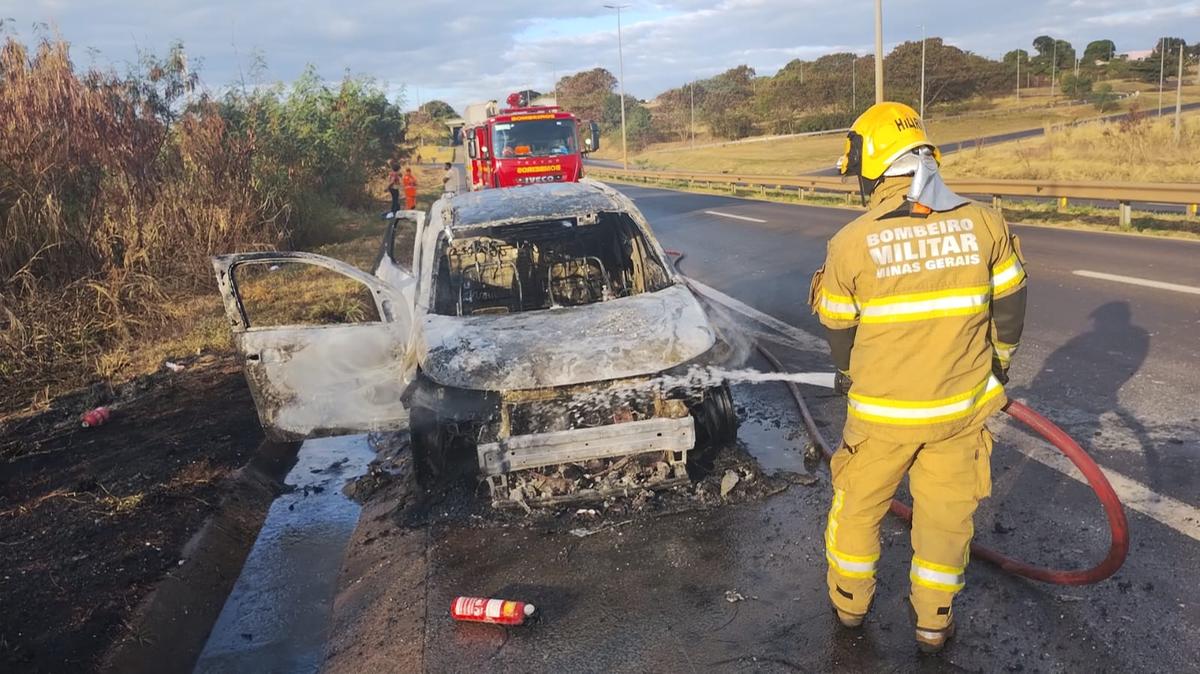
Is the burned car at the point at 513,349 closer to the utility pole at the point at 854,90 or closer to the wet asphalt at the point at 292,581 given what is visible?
the wet asphalt at the point at 292,581

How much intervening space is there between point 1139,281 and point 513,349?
724 cm

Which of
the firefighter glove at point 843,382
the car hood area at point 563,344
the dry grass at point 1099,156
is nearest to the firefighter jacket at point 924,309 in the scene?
the firefighter glove at point 843,382

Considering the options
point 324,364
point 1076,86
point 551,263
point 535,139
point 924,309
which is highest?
point 1076,86

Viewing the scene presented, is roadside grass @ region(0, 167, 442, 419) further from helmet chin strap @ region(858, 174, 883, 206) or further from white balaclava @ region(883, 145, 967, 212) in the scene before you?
white balaclava @ region(883, 145, 967, 212)

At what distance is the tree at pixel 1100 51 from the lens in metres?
77.5

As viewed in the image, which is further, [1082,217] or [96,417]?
[1082,217]

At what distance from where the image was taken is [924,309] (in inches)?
103

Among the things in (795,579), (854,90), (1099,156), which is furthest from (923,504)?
(854,90)

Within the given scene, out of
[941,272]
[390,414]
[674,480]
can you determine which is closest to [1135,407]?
[674,480]

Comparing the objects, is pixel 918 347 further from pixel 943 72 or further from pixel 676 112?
pixel 676 112

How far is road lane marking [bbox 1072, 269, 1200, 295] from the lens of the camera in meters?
7.96

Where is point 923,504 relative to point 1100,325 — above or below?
above

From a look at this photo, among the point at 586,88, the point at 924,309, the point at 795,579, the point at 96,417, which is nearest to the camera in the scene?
the point at 924,309

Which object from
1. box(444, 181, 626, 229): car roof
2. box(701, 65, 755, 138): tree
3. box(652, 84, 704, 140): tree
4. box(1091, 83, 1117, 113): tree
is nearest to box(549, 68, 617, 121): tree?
box(652, 84, 704, 140): tree
